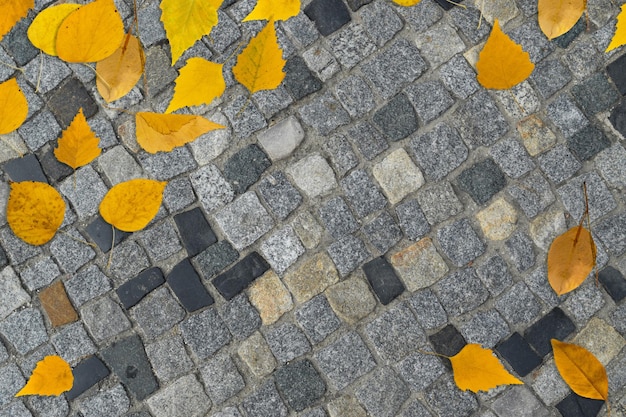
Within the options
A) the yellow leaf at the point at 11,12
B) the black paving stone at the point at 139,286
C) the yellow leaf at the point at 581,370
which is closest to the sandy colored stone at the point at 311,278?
the black paving stone at the point at 139,286

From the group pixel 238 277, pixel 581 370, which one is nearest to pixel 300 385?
pixel 238 277

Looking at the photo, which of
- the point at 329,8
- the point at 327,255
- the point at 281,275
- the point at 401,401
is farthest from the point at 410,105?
the point at 401,401

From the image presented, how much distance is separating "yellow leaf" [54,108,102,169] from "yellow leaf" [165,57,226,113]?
1.27ft

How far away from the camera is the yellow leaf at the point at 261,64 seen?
9.25 ft

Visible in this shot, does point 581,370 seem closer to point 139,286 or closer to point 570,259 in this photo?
point 570,259

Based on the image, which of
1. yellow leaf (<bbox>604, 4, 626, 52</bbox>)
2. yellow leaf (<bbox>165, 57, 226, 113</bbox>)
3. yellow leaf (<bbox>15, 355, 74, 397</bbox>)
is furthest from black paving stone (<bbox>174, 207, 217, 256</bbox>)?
yellow leaf (<bbox>604, 4, 626, 52</bbox>)

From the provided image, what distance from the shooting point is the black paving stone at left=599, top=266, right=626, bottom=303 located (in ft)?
9.12

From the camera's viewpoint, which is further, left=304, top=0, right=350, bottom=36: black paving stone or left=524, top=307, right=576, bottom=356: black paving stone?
Result: left=304, top=0, right=350, bottom=36: black paving stone

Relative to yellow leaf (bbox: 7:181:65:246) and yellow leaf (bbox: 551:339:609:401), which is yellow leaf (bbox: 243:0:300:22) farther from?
yellow leaf (bbox: 551:339:609:401)

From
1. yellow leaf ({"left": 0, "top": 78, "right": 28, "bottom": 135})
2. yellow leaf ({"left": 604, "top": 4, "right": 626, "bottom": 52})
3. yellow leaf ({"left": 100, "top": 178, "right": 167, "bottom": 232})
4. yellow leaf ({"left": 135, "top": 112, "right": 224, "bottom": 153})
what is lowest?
yellow leaf ({"left": 604, "top": 4, "right": 626, "bottom": 52})

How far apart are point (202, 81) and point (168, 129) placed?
0.94 ft

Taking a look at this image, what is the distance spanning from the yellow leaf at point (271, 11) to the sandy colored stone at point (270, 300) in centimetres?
126

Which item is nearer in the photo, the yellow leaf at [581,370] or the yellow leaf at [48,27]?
the yellow leaf at [581,370]

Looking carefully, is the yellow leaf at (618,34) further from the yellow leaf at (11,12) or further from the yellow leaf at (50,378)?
the yellow leaf at (50,378)
